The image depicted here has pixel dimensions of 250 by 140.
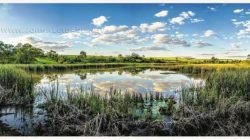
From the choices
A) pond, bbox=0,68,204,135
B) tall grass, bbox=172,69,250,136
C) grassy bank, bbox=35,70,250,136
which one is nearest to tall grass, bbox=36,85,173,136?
grassy bank, bbox=35,70,250,136

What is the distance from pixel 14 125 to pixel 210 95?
12.7 feet

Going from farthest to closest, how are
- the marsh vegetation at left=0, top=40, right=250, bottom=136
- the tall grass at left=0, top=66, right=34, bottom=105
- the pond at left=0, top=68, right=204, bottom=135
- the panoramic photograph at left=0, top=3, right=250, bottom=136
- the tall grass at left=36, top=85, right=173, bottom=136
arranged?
the tall grass at left=0, top=66, right=34, bottom=105, the pond at left=0, top=68, right=204, bottom=135, the panoramic photograph at left=0, top=3, right=250, bottom=136, the marsh vegetation at left=0, top=40, right=250, bottom=136, the tall grass at left=36, top=85, right=173, bottom=136

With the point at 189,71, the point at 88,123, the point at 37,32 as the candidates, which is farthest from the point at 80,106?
the point at 189,71

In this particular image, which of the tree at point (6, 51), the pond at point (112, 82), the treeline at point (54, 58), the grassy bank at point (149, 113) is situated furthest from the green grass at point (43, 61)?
the grassy bank at point (149, 113)

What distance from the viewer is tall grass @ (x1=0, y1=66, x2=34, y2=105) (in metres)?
9.15

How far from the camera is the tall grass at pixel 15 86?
30.0 ft

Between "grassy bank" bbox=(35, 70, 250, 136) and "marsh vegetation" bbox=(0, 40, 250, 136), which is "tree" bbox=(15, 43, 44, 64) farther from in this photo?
"grassy bank" bbox=(35, 70, 250, 136)

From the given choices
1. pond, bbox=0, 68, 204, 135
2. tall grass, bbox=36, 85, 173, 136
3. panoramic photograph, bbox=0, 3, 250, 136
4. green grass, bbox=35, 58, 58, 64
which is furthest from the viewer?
green grass, bbox=35, 58, 58, 64

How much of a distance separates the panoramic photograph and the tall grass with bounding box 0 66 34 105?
0.02 meters

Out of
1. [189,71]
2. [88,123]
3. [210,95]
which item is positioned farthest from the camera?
[189,71]

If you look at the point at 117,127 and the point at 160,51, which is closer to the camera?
the point at 117,127

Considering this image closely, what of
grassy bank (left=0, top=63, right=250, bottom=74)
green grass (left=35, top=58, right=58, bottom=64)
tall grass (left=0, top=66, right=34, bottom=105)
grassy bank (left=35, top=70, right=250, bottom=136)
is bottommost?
grassy bank (left=35, top=70, right=250, bottom=136)

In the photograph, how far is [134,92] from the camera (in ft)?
30.1

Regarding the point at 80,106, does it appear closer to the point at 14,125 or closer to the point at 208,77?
the point at 14,125
